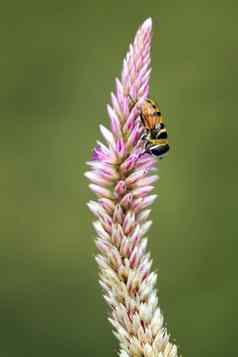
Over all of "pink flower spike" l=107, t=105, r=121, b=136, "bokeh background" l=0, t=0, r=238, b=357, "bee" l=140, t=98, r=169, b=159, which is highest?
"bokeh background" l=0, t=0, r=238, b=357

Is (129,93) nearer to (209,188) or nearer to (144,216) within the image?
(144,216)

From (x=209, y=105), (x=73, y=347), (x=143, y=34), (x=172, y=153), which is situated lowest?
(x=73, y=347)

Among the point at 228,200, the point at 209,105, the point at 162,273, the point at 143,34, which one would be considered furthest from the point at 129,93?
the point at 209,105

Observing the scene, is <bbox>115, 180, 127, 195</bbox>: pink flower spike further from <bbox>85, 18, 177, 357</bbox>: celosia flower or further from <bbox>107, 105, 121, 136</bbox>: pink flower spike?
<bbox>107, 105, 121, 136</bbox>: pink flower spike

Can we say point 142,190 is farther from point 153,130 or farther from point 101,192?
point 153,130

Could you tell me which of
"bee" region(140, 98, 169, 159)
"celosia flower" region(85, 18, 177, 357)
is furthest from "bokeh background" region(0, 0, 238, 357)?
"celosia flower" region(85, 18, 177, 357)

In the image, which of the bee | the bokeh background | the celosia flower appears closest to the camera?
the celosia flower

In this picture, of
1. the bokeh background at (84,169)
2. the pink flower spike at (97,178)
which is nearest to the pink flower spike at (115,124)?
the pink flower spike at (97,178)
